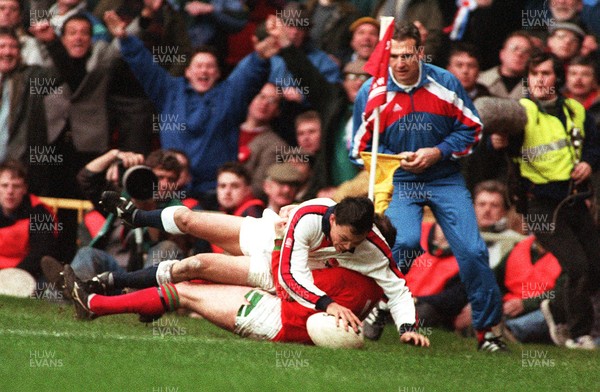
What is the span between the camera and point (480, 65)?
40.9ft

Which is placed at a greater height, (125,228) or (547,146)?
(547,146)

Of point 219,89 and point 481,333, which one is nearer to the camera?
point 481,333

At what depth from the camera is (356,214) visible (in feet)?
26.2

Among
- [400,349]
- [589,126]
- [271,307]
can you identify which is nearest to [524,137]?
[589,126]

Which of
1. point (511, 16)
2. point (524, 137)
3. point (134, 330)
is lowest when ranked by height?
point (134, 330)

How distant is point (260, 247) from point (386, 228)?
2.94ft

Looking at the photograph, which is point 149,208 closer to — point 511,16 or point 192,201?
point 192,201

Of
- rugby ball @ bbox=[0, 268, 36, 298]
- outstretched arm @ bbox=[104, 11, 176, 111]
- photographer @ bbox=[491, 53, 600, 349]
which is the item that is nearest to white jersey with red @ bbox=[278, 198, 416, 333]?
photographer @ bbox=[491, 53, 600, 349]

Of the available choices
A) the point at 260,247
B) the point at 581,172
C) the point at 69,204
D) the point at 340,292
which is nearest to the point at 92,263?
the point at 69,204

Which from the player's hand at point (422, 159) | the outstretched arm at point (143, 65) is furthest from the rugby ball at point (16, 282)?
the player's hand at point (422, 159)

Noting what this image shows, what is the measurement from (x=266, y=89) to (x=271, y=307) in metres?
4.30

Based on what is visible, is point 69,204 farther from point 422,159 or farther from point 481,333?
point 481,333

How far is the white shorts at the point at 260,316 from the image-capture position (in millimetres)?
8609

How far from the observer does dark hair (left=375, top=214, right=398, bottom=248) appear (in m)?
8.91
